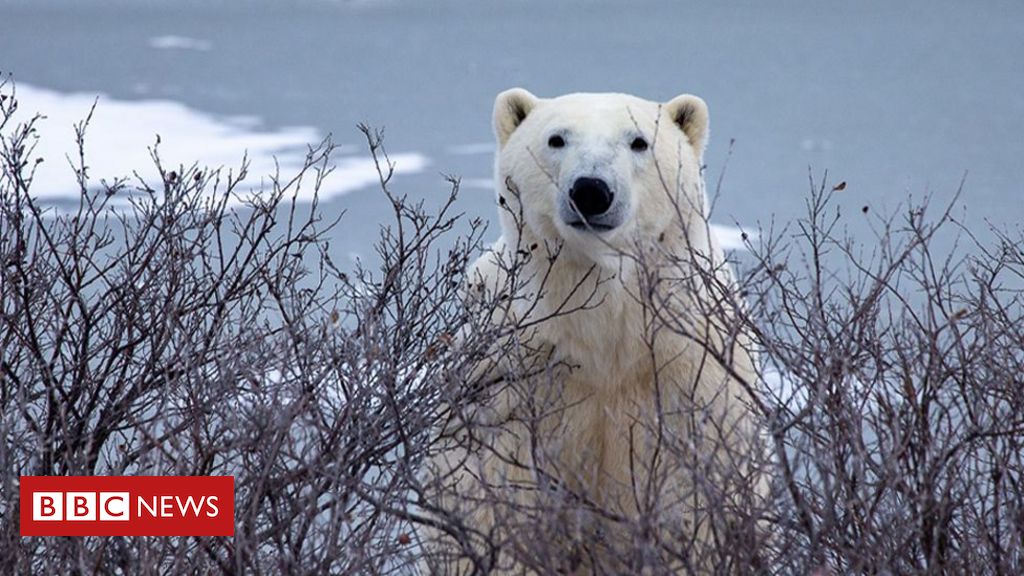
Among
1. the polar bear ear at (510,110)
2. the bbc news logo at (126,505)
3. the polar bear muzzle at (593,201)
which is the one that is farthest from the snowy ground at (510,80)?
the bbc news logo at (126,505)

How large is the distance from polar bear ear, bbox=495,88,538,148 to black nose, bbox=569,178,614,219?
579 mm

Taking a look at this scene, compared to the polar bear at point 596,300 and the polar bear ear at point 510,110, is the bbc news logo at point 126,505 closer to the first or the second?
the polar bear at point 596,300

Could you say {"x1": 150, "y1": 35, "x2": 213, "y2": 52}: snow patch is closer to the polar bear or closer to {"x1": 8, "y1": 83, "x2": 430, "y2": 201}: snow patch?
{"x1": 8, "y1": 83, "x2": 430, "y2": 201}: snow patch

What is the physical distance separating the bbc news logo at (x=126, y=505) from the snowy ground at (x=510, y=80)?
264 inches

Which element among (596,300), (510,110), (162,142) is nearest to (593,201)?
(596,300)

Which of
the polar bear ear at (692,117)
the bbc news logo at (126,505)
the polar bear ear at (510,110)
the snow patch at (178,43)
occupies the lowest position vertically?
the bbc news logo at (126,505)

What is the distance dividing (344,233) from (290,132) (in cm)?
209

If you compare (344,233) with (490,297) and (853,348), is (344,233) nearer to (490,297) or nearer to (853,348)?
(490,297)

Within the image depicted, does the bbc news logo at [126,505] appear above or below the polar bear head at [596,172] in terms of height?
below

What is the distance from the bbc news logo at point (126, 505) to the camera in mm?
2473

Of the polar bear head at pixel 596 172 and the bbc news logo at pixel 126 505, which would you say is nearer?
the bbc news logo at pixel 126 505

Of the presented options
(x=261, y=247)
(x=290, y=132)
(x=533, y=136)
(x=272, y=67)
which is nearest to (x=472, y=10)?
(x=272, y=67)

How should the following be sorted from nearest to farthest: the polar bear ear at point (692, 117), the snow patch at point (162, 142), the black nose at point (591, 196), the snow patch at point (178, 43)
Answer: the black nose at point (591, 196)
the polar bear ear at point (692, 117)
the snow patch at point (162, 142)
the snow patch at point (178, 43)

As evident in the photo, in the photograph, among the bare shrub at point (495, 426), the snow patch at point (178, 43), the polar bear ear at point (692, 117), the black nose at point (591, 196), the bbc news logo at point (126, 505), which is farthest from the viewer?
the snow patch at point (178, 43)
